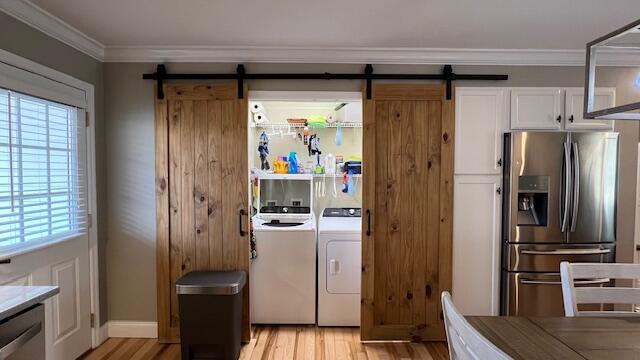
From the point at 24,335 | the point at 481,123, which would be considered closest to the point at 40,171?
the point at 24,335

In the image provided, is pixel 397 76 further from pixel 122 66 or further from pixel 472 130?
pixel 122 66

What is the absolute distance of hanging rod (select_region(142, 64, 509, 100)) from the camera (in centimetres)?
277

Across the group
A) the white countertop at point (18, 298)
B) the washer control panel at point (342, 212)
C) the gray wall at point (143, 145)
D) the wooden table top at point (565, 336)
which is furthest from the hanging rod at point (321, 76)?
the wooden table top at point (565, 336)

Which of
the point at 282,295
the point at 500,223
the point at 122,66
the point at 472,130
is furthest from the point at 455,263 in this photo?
the point at 122,66

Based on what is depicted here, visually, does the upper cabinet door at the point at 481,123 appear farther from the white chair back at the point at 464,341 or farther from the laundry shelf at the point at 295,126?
the white chair back at the point at 464,341

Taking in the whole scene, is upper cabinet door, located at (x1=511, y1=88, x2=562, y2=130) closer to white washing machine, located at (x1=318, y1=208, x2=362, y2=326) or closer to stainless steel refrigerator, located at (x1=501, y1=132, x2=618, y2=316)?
stainless steel refrigerator, located at (x1=501, y1=132, x2=618, y2=316)

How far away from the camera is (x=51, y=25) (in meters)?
2.24

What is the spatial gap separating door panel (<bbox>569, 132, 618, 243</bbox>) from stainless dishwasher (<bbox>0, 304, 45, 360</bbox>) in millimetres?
3169

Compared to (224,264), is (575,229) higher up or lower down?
higher up

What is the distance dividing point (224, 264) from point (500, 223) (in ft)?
7.05

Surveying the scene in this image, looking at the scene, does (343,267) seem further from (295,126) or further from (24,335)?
(24,335)

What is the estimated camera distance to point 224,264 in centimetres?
285

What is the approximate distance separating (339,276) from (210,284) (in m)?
1.09

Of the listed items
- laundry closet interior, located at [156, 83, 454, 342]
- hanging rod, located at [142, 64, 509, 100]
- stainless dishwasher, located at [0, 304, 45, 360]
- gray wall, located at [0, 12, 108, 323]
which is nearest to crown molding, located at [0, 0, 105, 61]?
gray wall, located at [0, 12, 108, 323]
